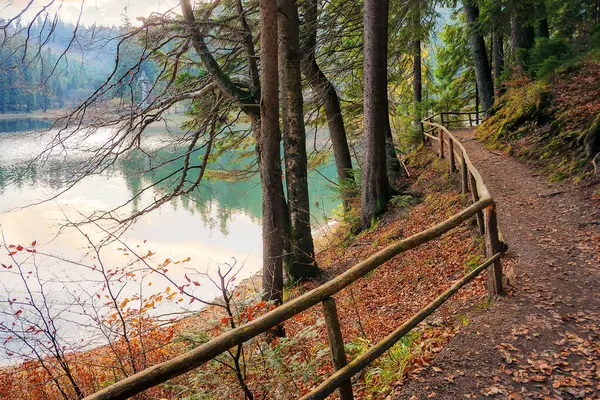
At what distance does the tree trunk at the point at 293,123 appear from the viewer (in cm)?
862

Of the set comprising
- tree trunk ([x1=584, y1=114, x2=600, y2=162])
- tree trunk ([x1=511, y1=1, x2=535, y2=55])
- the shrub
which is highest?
tree trunk ([x1=511, y1=1, x2=535, y2=55])

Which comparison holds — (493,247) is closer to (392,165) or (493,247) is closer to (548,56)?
(392,165)

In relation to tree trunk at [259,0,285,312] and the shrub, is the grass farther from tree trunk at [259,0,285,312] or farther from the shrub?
the shrub

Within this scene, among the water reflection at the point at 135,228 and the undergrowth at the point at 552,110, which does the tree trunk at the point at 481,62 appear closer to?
the undergrowth at the point at 552,110

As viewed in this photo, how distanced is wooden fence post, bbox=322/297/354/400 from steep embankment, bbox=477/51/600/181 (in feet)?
24.7

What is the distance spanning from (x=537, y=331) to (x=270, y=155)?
5075mm

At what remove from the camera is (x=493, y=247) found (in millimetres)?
4742

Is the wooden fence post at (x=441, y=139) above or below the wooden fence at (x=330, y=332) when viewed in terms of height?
above

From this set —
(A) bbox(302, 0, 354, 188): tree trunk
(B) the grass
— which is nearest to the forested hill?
(B) the grass

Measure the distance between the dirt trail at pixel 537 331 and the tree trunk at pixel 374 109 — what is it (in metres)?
3.89

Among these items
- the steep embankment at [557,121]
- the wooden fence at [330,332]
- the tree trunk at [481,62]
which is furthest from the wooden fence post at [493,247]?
the tree trunk at [481,62]

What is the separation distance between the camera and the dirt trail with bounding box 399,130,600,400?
11.0 ft

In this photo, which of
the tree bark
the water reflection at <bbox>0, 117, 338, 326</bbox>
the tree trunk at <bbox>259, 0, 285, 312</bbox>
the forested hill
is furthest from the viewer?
the water reflection at <bbox>0, 117, 338, 326</bbox>

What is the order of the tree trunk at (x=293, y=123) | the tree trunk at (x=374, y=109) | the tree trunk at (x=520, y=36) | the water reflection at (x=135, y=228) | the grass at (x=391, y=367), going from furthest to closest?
1. the water reflection at (x=135, y=228)
2. the tree trunk at (x=520, y=36)
3. the tree trunk at (x=374, y=109)
4. the tree trunk at (x=293, y=123)
5. the grass at (x=391, y=367)
